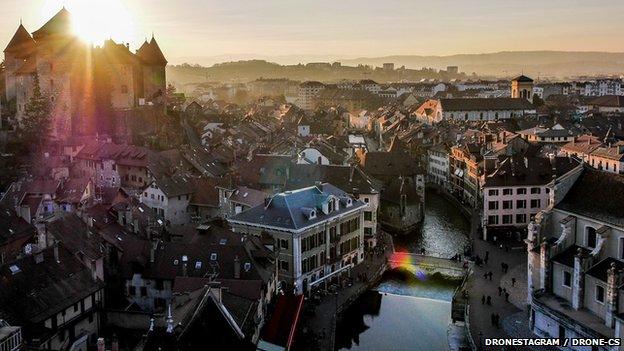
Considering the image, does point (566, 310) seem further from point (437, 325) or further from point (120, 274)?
point (120, 274)

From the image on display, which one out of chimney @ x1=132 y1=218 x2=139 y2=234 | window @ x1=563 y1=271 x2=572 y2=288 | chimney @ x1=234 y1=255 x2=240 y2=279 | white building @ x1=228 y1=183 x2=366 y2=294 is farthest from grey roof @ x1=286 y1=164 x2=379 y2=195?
window @ x1=563 y1=271 x2=572 y2=288

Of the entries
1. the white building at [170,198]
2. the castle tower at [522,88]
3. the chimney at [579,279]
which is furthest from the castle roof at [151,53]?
the castle tower at [522,88]

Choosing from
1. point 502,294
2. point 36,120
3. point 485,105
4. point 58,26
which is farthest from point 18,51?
point 485,105

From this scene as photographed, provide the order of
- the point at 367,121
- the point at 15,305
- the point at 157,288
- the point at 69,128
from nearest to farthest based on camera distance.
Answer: the point at 15,305
the point at 157,288
the point at 69,128
the point at 367,121

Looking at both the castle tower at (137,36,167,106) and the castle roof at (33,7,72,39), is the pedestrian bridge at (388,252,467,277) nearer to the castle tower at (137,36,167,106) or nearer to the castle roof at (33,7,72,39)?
the castle tower at (137,36,167,106)

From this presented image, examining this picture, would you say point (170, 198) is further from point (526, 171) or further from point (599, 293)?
point (599, 293)

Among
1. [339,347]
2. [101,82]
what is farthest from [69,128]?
[339,347]

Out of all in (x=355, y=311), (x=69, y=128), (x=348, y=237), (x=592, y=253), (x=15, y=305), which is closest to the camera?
(x=15, y=305)
